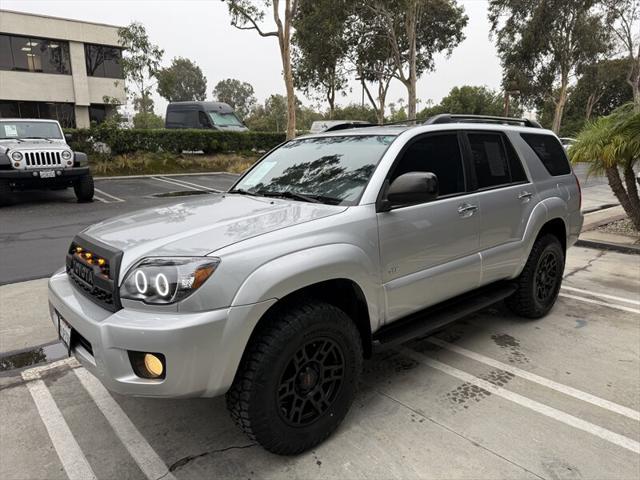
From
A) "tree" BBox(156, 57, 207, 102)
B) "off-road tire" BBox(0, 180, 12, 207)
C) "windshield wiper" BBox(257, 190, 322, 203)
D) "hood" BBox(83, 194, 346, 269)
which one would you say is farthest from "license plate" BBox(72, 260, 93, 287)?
"tree" BBox(156, 57, 207, 102)

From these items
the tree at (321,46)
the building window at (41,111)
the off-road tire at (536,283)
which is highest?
the tree at (321,46)

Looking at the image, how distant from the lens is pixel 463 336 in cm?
401

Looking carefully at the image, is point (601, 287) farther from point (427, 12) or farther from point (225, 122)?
point (427, 12)

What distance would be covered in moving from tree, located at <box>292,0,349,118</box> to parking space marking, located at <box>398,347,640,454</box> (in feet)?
68.0

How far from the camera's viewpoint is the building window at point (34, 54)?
26891 mm

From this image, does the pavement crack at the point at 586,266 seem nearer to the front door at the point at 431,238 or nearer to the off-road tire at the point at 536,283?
the off-road tire at the point at 536,283

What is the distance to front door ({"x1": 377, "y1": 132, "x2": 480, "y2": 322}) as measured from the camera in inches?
110

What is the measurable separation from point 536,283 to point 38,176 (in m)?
9.94

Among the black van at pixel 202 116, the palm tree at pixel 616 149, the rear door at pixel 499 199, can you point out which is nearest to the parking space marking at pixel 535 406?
the rear door at pixel 499 199

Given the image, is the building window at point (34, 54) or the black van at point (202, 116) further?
the building window at point (34, 54)

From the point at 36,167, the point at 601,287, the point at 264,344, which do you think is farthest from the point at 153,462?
the point at 36,167

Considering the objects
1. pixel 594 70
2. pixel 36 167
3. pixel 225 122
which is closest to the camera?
pixel 36 167

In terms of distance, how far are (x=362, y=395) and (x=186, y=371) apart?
1.43 metres

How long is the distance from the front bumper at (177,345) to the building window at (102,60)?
32384mm
